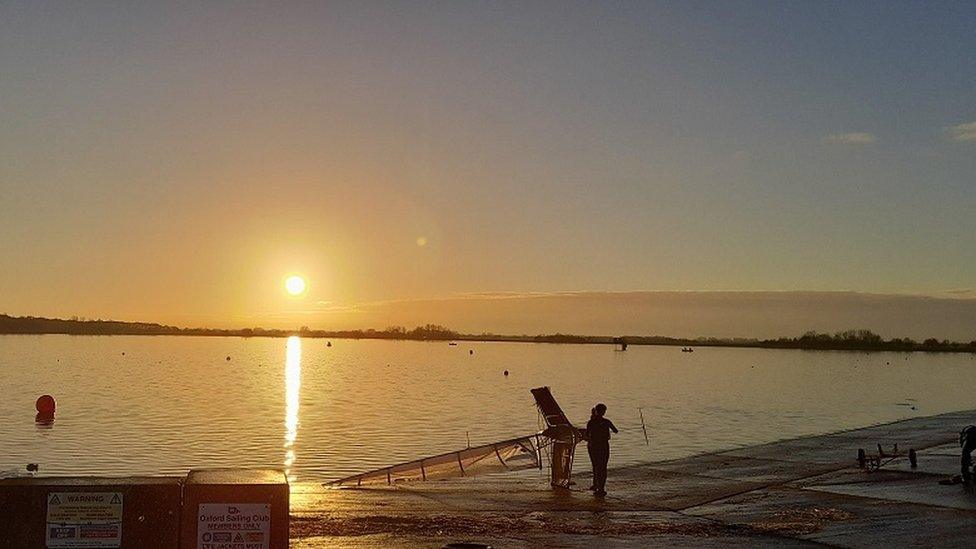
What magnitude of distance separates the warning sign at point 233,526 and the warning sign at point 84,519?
625mm

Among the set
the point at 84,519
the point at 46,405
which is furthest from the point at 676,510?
the point at 46,405

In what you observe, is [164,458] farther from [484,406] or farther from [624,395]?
[624,395]

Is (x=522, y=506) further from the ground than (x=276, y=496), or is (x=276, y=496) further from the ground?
(x=276, y=496)

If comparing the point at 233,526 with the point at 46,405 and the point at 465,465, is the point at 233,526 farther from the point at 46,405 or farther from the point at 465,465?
the point at 46,405

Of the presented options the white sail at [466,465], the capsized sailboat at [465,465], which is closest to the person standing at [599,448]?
the capsized sailboat at [465,465]

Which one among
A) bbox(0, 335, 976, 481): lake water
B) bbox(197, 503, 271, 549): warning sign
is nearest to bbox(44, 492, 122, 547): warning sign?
bbox(197, 503, 271, 549): warning sign

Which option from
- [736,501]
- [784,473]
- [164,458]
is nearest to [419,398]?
[164,458]

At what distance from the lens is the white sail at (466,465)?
90.4 feet

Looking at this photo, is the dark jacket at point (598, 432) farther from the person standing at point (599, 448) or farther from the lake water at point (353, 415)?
the lake water at point (353, 415)

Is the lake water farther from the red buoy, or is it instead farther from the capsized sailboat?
the capsized sailboat

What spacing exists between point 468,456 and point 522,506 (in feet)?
30.4

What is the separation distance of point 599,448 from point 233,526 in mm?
15438

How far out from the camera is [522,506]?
19062mm

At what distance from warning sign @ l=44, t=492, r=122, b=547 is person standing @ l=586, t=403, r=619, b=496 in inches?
602
